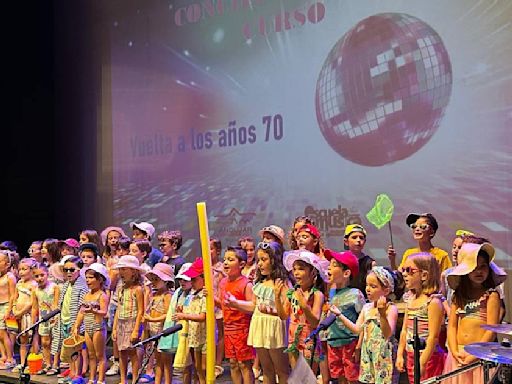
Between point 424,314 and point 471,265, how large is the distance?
430 millimetres

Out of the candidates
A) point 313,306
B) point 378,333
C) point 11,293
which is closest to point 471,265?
point 378,333

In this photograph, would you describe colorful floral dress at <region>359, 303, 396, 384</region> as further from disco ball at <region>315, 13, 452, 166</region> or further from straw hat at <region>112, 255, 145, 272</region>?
disco ball at <region>315, 13, 452, 166</region>

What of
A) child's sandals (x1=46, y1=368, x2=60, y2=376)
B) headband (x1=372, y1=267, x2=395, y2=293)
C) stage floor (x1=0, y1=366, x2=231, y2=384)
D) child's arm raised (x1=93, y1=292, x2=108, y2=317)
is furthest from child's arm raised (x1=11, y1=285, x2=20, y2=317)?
headband (x1=372, y1=267, x2=395, y2=293)

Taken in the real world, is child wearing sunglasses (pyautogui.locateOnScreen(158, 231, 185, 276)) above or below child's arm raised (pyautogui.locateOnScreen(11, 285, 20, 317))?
above

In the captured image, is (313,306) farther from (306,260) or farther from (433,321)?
(433,321)

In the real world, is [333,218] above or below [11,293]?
above

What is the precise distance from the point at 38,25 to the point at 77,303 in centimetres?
608

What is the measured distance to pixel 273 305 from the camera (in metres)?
4.55

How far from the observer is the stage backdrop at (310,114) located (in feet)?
19.6

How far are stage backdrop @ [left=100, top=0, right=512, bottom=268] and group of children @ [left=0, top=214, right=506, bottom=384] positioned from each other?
101cm

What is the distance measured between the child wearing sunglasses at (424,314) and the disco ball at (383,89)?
260 cm

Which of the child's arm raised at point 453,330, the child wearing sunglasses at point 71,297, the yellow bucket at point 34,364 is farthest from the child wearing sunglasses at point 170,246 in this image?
the child's arm raised at point 453,330

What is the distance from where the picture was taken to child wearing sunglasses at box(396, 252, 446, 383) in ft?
12.3

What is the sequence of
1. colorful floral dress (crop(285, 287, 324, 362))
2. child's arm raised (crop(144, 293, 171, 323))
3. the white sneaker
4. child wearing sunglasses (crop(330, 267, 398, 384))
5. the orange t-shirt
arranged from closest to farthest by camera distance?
1. child wearing sunglasses (crop(330, 267, 398, 384))
2. colorful floral dress (crop(285, 287, 324, 362))
3. the orange t-shirt
4. child's arm raised (crop(144, 293, 171, 323))
5. the white sneaker
